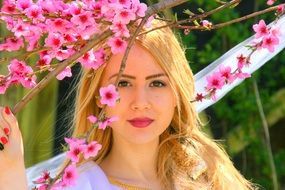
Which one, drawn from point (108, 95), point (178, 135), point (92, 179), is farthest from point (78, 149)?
point (178, 135)

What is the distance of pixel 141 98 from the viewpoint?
2.40 metres

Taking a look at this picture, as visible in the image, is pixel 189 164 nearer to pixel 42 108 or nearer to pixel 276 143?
pixel 42 108

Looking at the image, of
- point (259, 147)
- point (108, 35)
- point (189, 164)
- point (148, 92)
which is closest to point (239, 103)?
point (259, 147)

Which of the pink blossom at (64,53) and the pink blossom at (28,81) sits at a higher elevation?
the pink blossom at (64,53)

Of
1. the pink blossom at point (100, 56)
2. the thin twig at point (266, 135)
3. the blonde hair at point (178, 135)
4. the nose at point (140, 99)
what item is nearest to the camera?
the pink blossom at point (100, 56)

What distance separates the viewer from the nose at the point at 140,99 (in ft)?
7.84

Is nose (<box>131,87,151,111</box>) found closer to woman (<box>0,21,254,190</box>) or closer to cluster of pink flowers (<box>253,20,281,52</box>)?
woman (<box>0,21,254,190</box>)

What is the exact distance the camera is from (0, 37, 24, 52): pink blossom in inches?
87.0

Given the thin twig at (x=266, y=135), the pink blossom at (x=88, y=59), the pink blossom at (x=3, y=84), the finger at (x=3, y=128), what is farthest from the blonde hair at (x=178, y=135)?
the thin twig at (x=266, y=135)

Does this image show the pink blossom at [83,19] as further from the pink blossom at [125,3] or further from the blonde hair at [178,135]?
the blonde hair at [178,135]

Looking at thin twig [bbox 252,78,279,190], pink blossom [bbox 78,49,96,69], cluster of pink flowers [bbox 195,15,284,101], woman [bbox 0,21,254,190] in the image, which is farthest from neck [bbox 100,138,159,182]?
thin twig [bbox 252,78,279,190]

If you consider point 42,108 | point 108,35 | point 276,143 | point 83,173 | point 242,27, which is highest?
point 242,27

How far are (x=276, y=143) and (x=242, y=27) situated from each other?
75 cm

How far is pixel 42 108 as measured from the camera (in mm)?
4102
